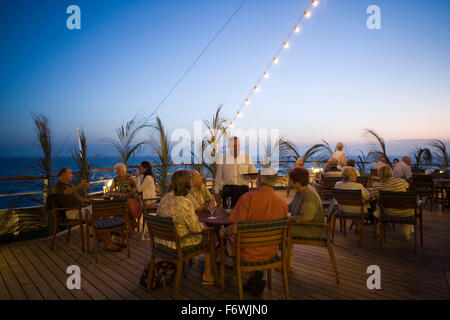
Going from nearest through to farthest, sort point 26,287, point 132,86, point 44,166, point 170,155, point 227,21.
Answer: point 26,287, point 44,166, point 227,21, point 170,155, point 132,86

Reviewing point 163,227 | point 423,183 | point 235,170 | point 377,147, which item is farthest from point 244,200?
point 377,147

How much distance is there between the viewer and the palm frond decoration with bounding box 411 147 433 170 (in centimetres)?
945

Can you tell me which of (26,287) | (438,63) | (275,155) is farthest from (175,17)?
(438,63)

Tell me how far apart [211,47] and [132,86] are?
4.25 metres

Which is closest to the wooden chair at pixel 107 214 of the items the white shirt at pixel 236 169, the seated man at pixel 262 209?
the white shirt at pixel 236 169

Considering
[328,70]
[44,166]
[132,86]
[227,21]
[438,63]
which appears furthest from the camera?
[132,86]

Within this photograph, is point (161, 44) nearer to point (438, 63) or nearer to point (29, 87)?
point (29, 87)

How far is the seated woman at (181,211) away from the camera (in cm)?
264

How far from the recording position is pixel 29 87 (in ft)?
38.5

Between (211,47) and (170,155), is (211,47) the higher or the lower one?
the higher one

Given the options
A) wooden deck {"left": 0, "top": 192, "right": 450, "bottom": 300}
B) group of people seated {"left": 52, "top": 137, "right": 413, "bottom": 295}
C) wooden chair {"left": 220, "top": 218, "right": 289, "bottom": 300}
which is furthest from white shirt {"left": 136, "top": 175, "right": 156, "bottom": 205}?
wooden chair {"left": 220, "top": 218, "right": 289, "bottom": 300}

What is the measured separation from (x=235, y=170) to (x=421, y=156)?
331 inches

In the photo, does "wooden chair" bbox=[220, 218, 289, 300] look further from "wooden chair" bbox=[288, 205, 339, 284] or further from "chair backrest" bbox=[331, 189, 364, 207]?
"chair backrest" bbox=[331, 189, 364, 207]
